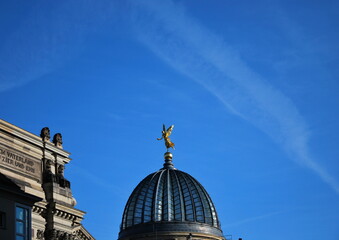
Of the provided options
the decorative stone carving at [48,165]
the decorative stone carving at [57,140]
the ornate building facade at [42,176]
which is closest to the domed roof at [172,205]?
the decorative stone carving at [57,140]

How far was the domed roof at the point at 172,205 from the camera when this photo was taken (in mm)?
84500

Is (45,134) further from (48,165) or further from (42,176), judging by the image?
(42,176)

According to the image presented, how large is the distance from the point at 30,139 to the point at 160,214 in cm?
4643

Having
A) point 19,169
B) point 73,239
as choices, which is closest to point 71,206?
point 73,239

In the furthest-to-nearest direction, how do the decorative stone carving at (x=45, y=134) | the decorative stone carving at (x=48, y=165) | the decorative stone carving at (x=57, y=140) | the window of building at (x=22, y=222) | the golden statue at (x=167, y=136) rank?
the golden statue at (x=167, y=136), the decorative stone carving at (x=57, y=140), the decorative stone carving at (x=45, y=134), the decorative stone carving at (x=48, y=165), the window of building at (x=22, y=222)

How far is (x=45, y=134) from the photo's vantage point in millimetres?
42000

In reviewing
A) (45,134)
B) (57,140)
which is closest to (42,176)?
(45,134)

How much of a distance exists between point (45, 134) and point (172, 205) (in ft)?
149

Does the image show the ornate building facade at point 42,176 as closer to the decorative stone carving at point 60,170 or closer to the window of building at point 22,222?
the decorative stone carving at point 60,170

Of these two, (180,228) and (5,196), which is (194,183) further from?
(5,196)

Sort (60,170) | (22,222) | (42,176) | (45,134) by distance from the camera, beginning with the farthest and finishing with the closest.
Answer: (60,170) → (45,134) → (42,176) → (22,222)

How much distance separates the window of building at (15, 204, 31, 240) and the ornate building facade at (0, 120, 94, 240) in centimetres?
476

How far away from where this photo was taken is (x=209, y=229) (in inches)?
3305

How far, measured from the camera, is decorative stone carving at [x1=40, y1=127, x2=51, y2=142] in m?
41.7
